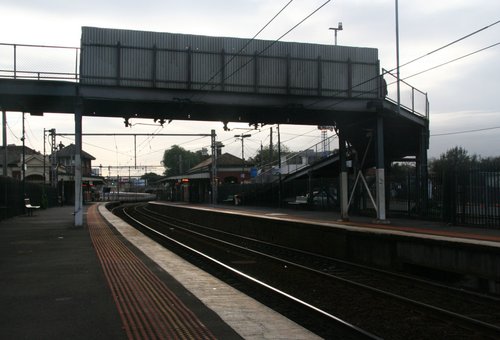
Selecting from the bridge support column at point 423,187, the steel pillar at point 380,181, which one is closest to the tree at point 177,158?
the bridge support column at point 423,187

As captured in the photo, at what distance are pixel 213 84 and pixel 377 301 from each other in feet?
51.0

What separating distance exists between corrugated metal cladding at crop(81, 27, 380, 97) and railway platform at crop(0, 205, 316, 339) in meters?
10.8

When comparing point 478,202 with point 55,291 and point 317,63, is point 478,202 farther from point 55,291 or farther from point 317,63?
point 55,291

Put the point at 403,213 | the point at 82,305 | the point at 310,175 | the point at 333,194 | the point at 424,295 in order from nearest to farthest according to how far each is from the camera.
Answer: the point at 82,305, the point at 424,295, the point at 403,213, the point at 333,194, the point at 310,175

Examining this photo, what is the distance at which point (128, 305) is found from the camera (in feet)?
26.2

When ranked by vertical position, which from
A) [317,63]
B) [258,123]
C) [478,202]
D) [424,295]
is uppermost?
[317,63]

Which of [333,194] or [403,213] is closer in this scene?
[403,213]

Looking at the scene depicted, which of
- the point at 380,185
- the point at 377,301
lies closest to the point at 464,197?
the point at 380,185

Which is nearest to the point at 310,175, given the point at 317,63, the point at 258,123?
the point at 258,123

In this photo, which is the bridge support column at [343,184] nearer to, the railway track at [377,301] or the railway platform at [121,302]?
the railway track at [377,301]

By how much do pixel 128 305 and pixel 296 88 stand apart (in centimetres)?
1795

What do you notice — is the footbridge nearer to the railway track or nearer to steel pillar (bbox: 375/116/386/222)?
steel pillar (bbox: 375/116/386/222)

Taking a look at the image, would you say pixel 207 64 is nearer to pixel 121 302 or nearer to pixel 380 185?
pixel 380 185

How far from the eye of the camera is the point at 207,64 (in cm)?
2350
